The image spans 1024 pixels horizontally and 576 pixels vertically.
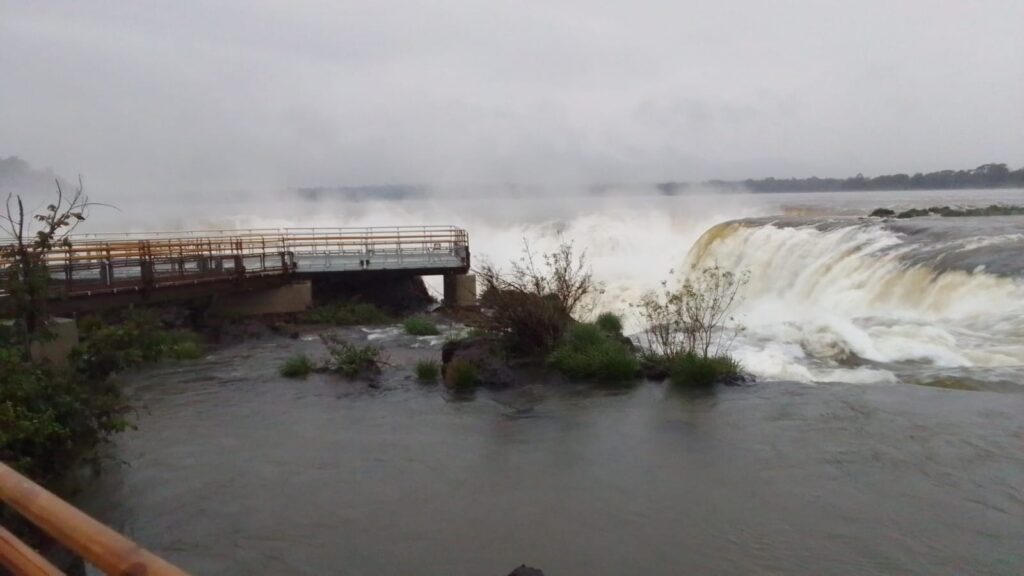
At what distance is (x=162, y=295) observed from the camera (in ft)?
Result: 59.4

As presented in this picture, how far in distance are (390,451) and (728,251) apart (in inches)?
753

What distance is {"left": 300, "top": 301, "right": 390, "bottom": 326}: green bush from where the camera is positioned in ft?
71.3

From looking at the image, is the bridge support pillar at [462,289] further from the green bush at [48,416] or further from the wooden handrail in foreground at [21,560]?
the wooden handrail in foreground at [21,560]

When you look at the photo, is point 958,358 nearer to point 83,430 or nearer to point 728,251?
point 83,430

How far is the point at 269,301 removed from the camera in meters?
22.0

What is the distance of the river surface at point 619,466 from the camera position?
646 cm

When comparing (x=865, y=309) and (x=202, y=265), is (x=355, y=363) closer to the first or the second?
(x=202, y=265)

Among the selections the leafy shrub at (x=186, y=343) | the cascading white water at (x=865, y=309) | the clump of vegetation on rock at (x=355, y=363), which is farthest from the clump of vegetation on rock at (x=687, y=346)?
the leafy shrub at (x=186, y=343)

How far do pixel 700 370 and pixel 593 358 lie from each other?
163cm

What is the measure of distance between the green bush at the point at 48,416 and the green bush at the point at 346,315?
44.0ft

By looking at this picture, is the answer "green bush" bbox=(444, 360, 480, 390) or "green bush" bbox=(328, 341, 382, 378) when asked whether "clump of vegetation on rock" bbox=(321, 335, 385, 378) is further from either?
"green bush" bbox=(444, 360, 480, 390)

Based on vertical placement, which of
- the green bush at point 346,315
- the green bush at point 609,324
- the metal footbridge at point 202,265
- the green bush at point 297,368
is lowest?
the green bush at point 346,315

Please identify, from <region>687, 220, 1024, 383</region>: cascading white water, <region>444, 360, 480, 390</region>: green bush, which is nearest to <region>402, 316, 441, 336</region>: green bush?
<region>444, 360, 480, 390</region>: green bush

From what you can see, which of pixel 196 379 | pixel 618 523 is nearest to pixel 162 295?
pixel 196 379
